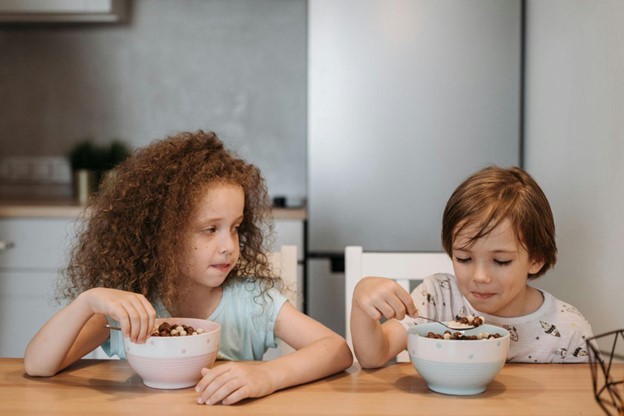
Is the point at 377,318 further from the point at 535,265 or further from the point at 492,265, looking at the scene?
the point at 535,265

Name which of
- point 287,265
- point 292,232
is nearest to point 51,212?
point 292,232

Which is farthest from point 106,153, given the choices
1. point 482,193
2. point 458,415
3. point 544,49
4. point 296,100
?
point 458,415

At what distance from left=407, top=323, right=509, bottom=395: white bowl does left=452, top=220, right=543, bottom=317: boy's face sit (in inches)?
10.3

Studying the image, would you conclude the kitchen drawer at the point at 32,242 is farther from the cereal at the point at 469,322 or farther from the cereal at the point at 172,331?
the cereal at the point at 469,322

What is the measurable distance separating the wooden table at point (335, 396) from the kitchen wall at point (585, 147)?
42cm

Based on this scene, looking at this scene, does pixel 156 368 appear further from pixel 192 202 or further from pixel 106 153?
pixel 106 153

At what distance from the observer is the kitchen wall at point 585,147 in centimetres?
144

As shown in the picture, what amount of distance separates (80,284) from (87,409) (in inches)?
16.4

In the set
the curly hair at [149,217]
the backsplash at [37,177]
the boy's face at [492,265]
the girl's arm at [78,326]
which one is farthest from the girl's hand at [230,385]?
the backsplash at [37,177]

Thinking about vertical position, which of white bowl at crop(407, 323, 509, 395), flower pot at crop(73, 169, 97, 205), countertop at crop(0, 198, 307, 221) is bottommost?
white bowl at crop(407, 323, 509, 395)

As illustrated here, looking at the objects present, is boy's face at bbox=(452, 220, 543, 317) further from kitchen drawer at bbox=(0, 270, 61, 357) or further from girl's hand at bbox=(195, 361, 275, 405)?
kitchen drawer at bbox=(0, 270, 61, 357)

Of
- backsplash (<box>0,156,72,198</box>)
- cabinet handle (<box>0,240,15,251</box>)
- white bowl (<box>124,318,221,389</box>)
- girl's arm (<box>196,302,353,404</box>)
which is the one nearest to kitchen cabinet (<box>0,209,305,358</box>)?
cabinet handle (<box>0,240,15,251</box>)

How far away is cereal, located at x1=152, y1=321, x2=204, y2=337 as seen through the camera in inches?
39.9

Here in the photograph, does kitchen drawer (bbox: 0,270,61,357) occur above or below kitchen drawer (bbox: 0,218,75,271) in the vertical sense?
below
